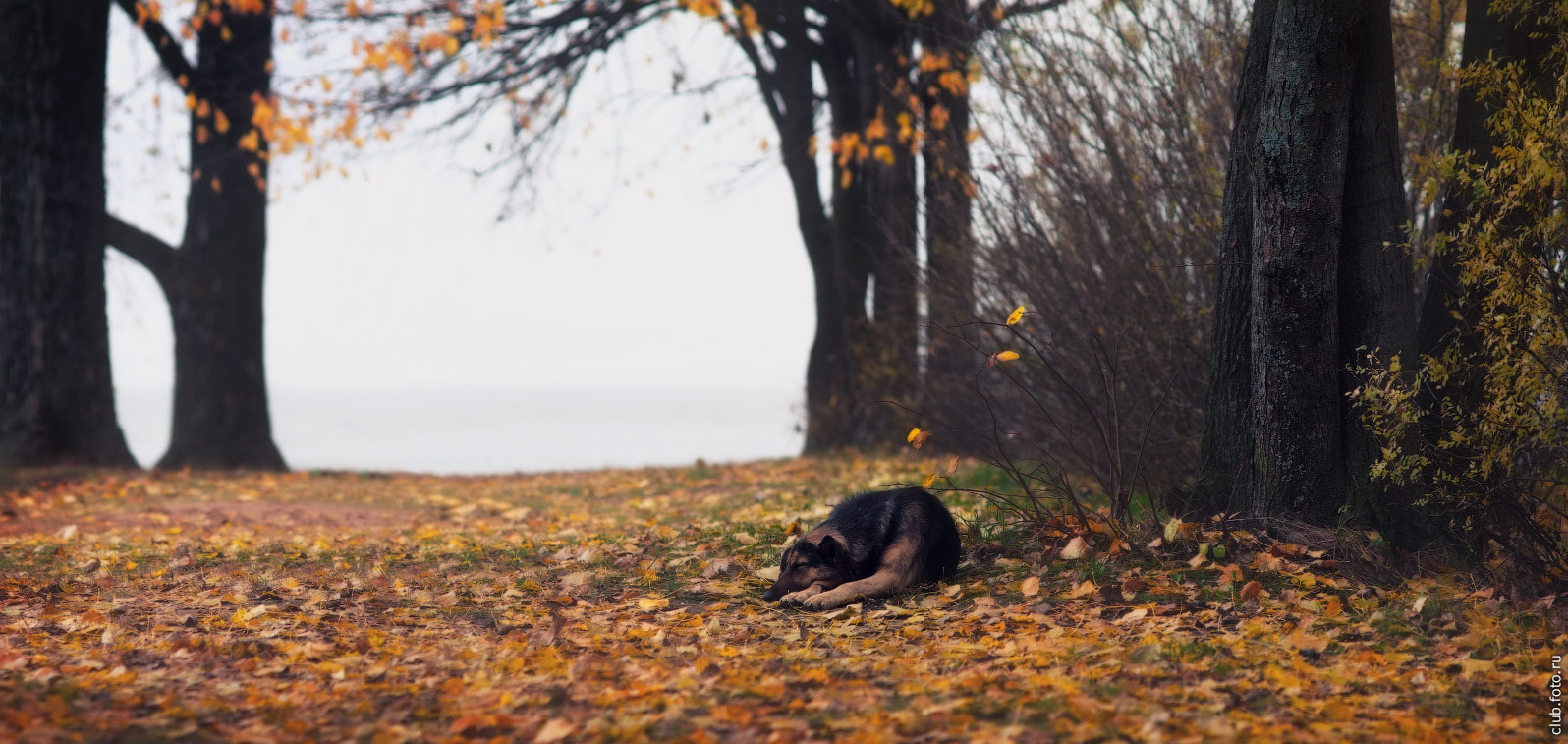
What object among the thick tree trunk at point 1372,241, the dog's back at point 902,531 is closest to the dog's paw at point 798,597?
the dog's back at point 902,531

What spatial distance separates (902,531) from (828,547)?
0.41m

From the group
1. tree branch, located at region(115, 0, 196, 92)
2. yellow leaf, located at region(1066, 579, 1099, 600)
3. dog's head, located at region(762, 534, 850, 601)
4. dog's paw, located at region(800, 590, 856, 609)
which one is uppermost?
tree branch, located at region(115, 0, 196, 92)

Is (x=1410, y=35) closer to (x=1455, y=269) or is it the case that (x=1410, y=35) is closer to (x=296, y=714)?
(x=1455, y=269)

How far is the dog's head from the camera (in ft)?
17.0

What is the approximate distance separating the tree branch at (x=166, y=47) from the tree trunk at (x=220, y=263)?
2cm

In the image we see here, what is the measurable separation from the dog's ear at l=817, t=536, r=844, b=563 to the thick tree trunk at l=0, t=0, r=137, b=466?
9.99m

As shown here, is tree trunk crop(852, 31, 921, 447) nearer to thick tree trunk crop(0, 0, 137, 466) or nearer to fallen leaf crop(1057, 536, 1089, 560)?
fallen leaf crop(1057, 536, 1089, 560)

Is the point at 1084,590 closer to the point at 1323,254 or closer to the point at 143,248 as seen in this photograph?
the point at 1323,254

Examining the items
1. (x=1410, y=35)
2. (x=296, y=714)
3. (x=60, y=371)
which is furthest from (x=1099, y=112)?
(x=60, y=371)

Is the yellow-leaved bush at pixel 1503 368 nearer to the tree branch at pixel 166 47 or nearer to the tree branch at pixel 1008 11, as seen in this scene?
the tree branch at pixel 1008 11

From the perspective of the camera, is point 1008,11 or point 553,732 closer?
point 553,732

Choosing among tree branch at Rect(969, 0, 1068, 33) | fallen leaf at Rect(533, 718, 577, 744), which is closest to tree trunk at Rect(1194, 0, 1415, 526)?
tree branch at Rect(969, 0, 1068, 33)

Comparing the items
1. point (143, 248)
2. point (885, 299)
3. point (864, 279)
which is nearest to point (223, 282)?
point (143, 248)

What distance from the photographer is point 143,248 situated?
13.0 metres
